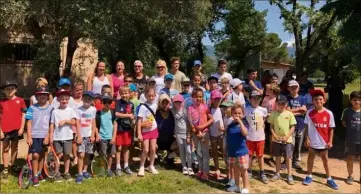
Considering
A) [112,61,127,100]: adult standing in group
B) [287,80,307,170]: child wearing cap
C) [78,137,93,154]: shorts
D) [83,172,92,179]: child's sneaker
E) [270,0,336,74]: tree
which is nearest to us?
[78,137,93,154]: shorts

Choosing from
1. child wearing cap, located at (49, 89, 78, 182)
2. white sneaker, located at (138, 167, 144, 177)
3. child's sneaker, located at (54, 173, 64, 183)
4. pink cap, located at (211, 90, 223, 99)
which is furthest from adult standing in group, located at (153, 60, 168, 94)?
child's sneaker, located at (54, 173, 64, 183)

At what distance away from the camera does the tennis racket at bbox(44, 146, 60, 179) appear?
6145 millimetres

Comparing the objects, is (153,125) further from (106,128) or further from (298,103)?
(298,103)

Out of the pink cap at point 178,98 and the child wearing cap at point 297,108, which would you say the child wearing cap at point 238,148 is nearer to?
the pink cap at point 178,98

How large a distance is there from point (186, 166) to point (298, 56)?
8817 millimetres

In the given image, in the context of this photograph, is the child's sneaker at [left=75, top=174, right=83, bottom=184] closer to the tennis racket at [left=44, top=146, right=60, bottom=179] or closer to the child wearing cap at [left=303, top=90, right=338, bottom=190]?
the tennis racket at [left=44, top=146, right=60, bottom=179]

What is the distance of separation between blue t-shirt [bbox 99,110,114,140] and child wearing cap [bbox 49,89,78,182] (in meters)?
0.47

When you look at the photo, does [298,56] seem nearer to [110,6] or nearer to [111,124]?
[110,6]

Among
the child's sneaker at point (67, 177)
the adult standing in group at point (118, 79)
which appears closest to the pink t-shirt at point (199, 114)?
the adult standing in group at point (118, 79)

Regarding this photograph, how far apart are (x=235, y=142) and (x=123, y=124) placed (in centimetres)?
187

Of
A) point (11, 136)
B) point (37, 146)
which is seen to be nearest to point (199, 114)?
point (37, 146)

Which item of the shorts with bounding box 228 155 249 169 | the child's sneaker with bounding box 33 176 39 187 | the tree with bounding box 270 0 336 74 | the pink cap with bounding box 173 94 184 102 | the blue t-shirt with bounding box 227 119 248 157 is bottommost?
the child's sneaker with bounding box 33 176 39 187

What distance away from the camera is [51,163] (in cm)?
630

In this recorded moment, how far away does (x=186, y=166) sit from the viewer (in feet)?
22.6
